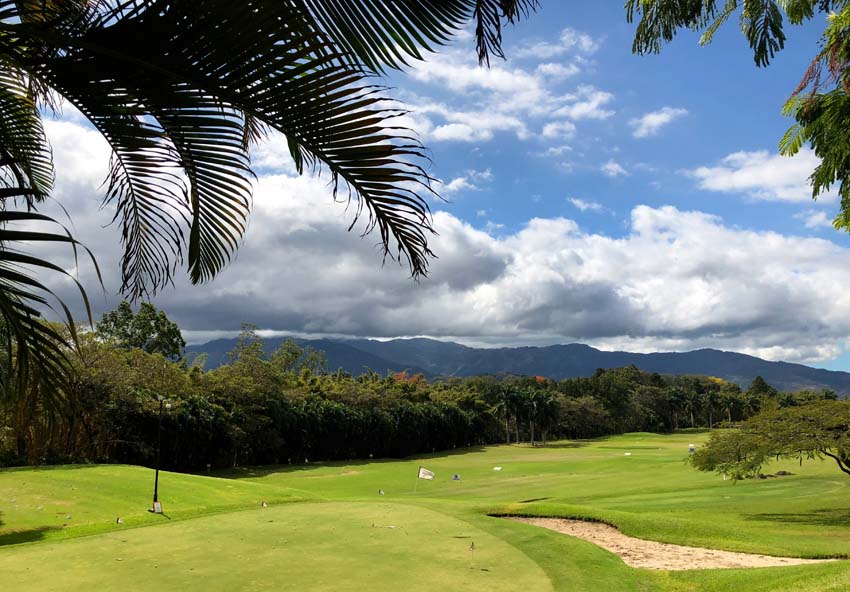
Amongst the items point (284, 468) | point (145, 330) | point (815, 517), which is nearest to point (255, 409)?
point (284, 468)

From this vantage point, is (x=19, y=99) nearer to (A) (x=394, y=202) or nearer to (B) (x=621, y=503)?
(A) (x=394, y=202)

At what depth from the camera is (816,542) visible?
13.8 m

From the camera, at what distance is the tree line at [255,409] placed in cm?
2347

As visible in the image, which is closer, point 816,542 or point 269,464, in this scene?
point 816,542

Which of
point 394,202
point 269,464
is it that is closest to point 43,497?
point 394,202

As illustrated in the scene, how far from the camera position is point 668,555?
1230cm

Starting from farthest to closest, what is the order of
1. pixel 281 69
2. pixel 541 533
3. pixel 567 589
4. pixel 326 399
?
pixel 326 399 → pixel 541 533 → pixel 567 589 → pixel 281 69

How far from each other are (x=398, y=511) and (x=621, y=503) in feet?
36.7

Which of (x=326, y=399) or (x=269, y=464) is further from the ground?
(x=326, y=399)

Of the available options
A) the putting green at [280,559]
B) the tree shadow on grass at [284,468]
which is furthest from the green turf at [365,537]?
the tree shadow on grass at [284,468]

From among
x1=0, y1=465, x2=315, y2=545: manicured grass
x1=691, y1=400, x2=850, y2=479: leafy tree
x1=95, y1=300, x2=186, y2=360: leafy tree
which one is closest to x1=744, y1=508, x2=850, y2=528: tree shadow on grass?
x1=691, y1=400, x2=850, y2=479: leafy tree

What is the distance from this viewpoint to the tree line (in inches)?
924

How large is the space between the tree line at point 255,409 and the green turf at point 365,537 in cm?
215

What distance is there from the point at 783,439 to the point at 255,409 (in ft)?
122
